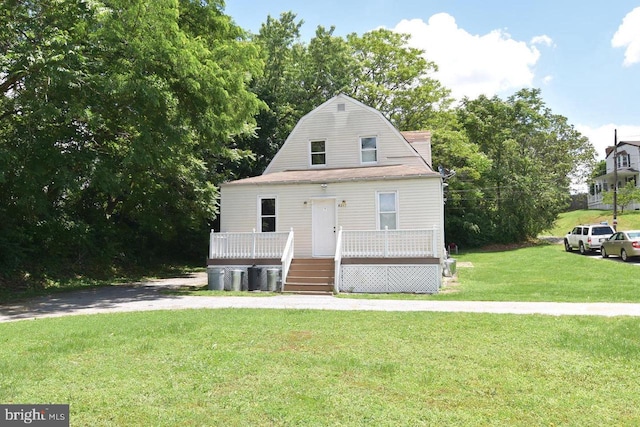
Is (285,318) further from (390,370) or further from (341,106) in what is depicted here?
(341,106)

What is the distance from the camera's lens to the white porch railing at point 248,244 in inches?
614

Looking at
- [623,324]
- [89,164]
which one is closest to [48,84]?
[89,164]

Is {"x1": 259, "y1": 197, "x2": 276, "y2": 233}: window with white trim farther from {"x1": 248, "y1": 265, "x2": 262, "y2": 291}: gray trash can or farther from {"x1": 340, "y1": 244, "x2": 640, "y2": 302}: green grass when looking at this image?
{"x1": 340, "y1": 244, "x2": 640, "y2": 302}: green grass

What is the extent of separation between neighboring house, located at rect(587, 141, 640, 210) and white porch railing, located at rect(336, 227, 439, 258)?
46.5m

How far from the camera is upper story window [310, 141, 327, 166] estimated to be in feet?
67.4

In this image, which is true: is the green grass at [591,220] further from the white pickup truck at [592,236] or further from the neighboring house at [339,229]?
the neighboring house at [339,229]

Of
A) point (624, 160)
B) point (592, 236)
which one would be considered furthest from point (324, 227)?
point (624, 160)

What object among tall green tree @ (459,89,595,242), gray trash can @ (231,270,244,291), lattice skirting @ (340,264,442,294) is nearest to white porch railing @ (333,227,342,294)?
lattice skirting @ (340,264,442,294)

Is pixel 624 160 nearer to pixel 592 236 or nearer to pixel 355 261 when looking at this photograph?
pixel 592 236

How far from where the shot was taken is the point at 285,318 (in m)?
8.95

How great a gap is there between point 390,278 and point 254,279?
4.50 metres

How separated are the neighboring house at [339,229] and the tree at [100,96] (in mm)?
3001

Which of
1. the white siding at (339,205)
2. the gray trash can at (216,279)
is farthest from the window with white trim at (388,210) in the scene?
the gray trash can at (216,279)

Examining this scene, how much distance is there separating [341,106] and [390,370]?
1652cm
